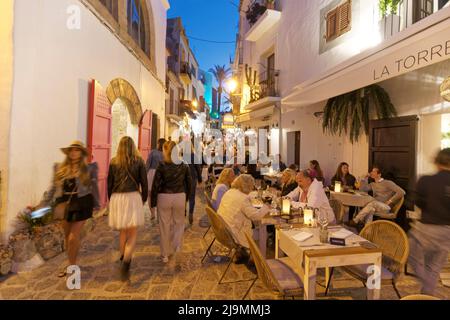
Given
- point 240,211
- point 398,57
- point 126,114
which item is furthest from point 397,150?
point 126,114

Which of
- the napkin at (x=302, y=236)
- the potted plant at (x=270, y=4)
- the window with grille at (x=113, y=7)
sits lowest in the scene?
the napkin at (x=302, y=236)

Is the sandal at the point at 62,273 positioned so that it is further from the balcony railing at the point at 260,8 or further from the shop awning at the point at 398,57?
the balcony railing at the point at 260,8

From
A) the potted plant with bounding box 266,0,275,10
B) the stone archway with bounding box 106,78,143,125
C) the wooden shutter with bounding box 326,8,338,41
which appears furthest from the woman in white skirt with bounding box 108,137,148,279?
the potted plant with bounding box 266,0,275,10

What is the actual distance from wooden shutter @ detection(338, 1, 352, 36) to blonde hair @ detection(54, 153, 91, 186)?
305 inches

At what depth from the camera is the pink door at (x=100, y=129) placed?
235 inches

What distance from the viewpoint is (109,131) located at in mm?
7039

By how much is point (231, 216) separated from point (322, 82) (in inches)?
123

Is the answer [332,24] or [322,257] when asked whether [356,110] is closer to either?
[332,24]

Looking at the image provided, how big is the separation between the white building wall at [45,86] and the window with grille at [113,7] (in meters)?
1.17

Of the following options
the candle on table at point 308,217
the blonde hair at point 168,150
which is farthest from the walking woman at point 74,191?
the candle on table at point 308,217

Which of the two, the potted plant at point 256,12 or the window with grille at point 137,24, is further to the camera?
the potted plant at point 256,12
